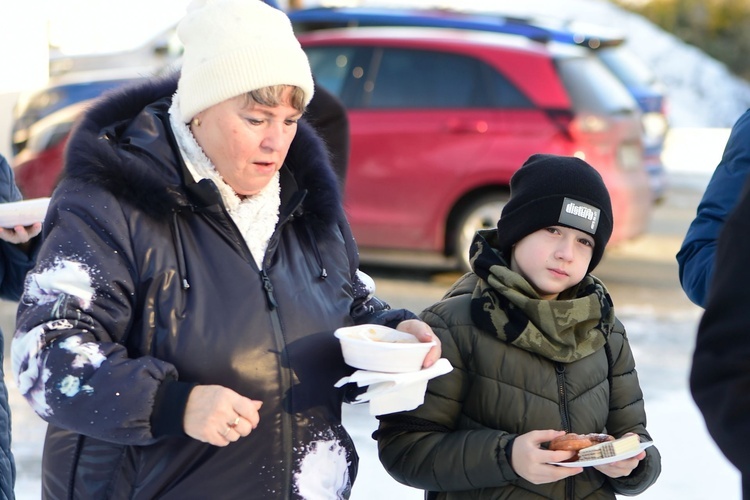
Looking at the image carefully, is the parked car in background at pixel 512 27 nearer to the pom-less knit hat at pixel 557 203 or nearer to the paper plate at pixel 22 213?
the pom-less knit hat at pixel 557 203

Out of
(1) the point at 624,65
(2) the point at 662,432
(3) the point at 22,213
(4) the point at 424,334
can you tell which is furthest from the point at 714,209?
(1) the point at 624,65

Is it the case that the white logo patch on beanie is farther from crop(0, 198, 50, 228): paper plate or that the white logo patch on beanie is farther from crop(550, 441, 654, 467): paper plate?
crop(0, 198, 50, 228): paper plate

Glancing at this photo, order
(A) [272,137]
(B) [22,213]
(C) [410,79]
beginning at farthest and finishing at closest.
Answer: (C) [410,79]
(B) [22,213]
(A) [272,137]

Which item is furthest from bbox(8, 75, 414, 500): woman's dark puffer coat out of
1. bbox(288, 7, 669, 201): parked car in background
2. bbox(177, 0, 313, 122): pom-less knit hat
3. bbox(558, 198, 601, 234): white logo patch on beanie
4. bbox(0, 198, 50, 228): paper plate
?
bbox(288, 7, 669, 201): parked car in background

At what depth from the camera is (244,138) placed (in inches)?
86.8

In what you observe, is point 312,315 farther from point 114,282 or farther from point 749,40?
point 749,40

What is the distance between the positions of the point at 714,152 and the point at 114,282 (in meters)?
16.6

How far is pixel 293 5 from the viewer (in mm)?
15906

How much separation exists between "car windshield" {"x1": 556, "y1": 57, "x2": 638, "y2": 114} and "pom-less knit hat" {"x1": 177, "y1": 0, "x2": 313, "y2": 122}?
5.95m

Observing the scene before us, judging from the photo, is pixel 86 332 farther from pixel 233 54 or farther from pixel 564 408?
Result: pixel 564 408

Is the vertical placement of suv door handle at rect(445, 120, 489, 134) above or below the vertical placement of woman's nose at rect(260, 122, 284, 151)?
below

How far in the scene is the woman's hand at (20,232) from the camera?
9.06 ft

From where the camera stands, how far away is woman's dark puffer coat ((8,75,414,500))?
6.55 feet

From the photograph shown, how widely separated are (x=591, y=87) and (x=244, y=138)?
6.36m
